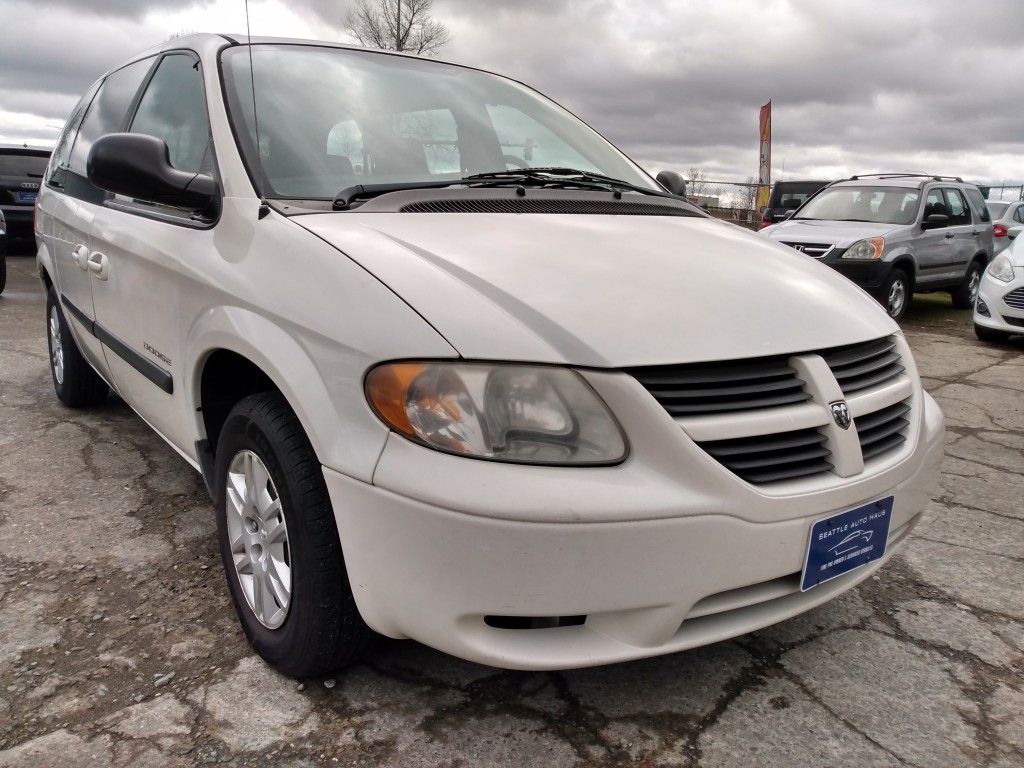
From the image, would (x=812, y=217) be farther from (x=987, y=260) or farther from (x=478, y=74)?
(x=478, y=74)

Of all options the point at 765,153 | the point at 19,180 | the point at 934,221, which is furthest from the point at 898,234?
the point at 765,153

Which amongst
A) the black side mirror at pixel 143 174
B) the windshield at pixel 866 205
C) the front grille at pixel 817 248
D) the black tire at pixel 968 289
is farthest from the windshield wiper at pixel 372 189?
the black tire at pixel 968 289

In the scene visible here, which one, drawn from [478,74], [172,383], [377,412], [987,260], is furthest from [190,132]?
[987,260]

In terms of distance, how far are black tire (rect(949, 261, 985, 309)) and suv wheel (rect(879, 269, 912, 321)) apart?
5.45 ft

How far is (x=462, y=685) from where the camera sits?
187 centimetres

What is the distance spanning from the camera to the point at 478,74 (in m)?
2.99

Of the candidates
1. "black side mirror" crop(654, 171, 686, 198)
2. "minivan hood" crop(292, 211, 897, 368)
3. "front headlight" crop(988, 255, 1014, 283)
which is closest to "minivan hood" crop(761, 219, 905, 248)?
"front headlight" crop(988, 255, 1014, 283)

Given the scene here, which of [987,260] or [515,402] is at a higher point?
[515,402]

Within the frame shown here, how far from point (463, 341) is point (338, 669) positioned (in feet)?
2.91

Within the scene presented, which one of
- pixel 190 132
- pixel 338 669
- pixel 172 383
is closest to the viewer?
pixel 338 669

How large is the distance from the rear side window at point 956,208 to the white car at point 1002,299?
5.48 ft

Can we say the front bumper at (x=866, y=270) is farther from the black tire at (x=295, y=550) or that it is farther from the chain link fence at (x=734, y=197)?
the chain link fence at (x=734, y=197)

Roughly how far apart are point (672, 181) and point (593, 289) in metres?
1.74

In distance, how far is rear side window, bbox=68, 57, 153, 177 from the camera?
3.05 meters
